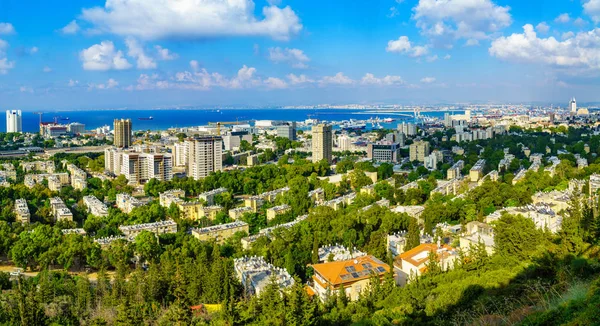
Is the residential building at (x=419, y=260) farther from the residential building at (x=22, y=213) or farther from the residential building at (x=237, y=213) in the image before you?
the residential building at (x=22, y=213)

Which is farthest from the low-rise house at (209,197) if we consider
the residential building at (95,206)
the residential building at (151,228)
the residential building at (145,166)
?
the residential building at (145,166)

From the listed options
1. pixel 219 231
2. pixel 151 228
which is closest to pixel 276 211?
pixel 219 231

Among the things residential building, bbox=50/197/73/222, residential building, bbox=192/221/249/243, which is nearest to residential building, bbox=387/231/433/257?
residential building, bbox=192/221/249/243

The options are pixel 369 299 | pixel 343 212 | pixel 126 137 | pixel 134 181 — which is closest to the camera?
pixel 369 299

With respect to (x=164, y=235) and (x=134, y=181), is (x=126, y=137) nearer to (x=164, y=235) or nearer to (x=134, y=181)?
(x=134, y=181)

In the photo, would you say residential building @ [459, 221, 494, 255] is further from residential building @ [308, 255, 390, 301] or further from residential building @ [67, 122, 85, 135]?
residential building @ [67, 122, 85, 135]

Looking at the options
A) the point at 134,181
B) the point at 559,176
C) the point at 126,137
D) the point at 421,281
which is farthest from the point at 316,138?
the point at 421,281
